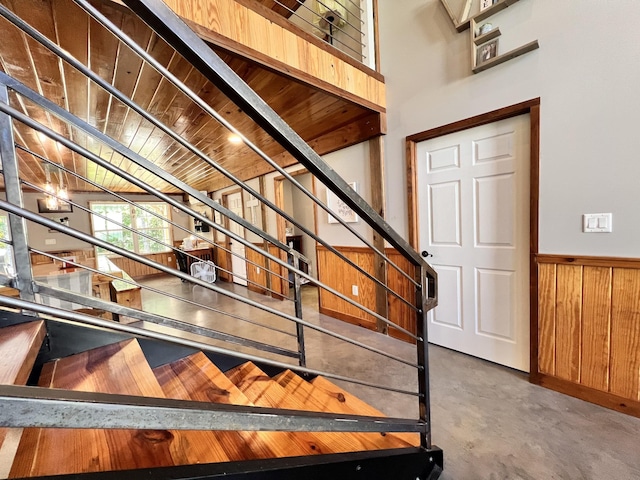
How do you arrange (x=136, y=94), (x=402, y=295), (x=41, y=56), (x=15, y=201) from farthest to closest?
(x=402, y=295) < (x=136, y=94) < (x=41, y=56) < (x=15, y=201)

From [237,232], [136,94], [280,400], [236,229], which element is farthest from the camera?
[236,229]

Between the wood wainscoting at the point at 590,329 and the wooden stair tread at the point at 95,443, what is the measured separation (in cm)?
221

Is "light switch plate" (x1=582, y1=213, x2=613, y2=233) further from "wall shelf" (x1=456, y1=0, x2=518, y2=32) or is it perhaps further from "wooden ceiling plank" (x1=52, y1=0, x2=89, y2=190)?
"wooden ceiling plank" (x1=52, y1=0, x2=89, y2=190)

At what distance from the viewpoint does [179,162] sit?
14.0ft

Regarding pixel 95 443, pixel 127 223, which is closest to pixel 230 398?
pixel 95 443

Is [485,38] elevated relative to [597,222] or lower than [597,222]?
elevated

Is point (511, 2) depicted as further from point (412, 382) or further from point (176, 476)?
point (176, 476)

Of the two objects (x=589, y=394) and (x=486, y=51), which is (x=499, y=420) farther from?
(x=486, y=51)

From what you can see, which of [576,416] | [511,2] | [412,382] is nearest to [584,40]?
[511,2]

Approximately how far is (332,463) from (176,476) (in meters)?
0.46

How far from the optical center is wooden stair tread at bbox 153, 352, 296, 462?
2.88 feet

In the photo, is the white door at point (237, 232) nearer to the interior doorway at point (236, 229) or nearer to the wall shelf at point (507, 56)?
the interior doorway at point (236, 229)

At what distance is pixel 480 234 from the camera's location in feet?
7.32

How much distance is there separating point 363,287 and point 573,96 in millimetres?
2288
